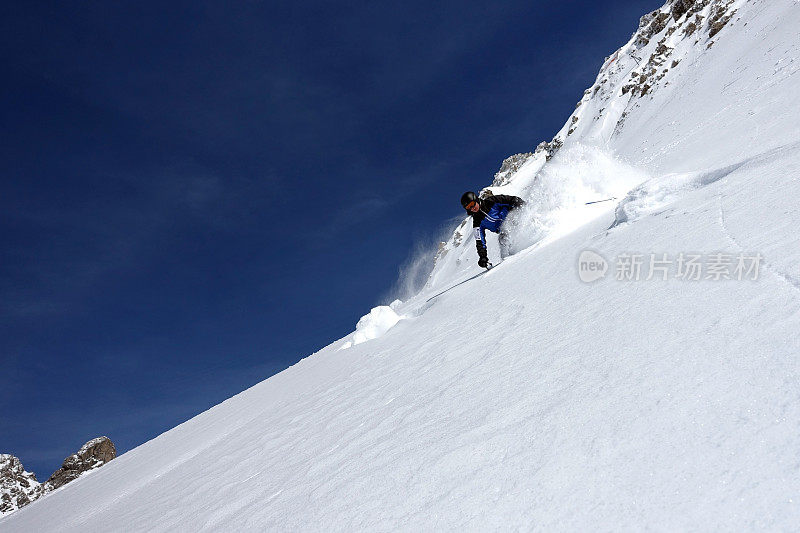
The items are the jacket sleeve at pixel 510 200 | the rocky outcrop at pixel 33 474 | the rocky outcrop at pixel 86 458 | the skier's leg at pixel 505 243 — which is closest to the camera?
the jacket sleeve at pixel 510 200

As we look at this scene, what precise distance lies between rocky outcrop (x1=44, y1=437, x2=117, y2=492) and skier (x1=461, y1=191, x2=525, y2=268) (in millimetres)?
61131

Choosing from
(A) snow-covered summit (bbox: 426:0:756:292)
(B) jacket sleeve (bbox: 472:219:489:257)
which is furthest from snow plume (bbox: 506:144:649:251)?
(B) jacket sleeve (bbox: 472:219:489:257)

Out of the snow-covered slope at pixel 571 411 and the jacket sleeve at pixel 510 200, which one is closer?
the snow-covered slope at pixel 571 411

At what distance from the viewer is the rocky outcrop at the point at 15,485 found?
9188 centimetres

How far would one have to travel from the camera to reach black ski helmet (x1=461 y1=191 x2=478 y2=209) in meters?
8.77

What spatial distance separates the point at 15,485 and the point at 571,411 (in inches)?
5510

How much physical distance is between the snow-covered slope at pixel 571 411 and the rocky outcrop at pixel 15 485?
124 meters

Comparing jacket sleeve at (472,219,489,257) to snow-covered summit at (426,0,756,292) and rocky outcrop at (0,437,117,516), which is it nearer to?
snow-covered summit at (426,0,756,292)

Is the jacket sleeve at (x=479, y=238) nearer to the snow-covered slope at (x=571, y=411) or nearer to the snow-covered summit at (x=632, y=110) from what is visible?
the snow-covered summit at (x=632, y=110)

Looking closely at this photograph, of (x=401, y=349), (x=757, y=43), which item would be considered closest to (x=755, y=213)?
(x=401, y=349)

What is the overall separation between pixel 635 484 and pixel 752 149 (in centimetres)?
617

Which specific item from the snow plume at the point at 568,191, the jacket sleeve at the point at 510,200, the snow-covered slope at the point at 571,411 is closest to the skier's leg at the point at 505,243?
the snow plume at the point at 568,191

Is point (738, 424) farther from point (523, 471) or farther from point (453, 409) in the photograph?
point (453, 409)

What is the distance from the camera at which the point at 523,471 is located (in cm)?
162
